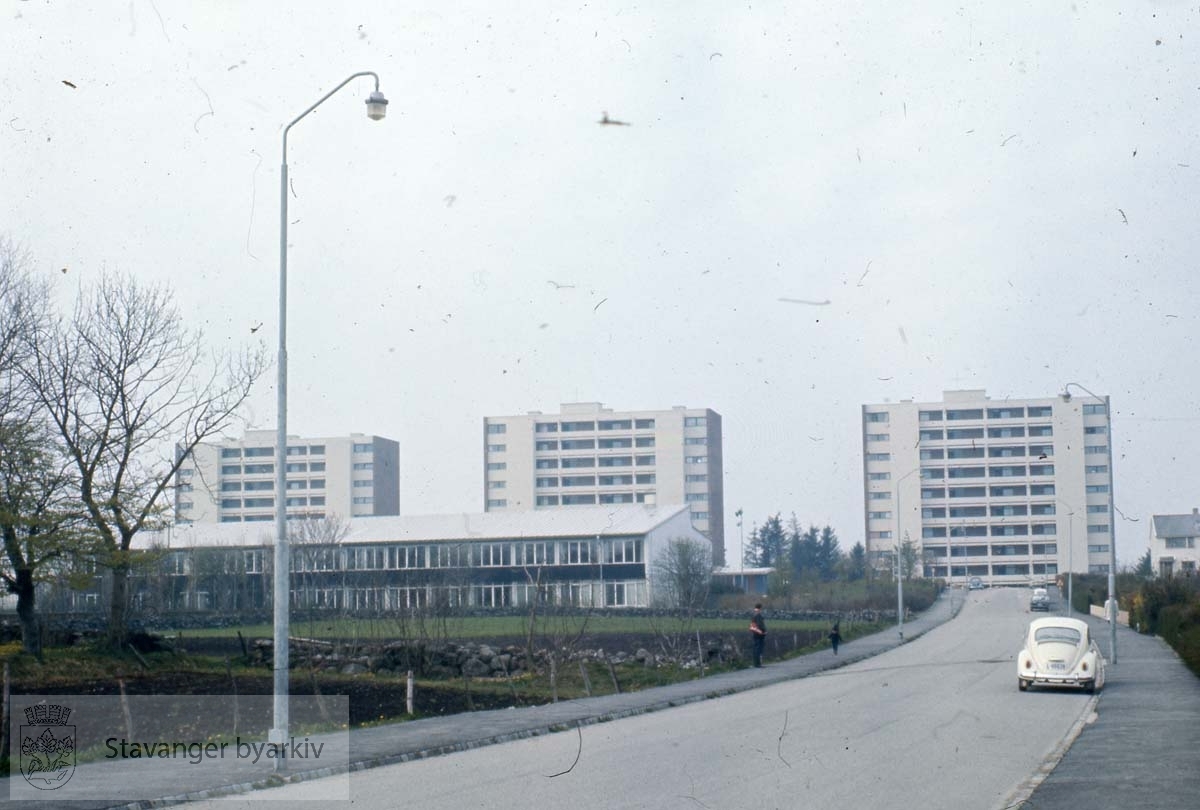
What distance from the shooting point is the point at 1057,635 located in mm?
29375

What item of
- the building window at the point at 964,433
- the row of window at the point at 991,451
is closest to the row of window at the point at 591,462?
the row of window at the point at 991,451

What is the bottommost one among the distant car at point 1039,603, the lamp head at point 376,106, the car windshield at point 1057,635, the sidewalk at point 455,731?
the distant car at point 1039,603

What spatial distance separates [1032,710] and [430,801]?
15.5m

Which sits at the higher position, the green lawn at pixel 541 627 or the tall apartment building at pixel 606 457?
the tall apartment building at pixel 606 457

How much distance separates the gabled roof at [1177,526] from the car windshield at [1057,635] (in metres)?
110

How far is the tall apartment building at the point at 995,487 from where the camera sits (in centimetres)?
14038

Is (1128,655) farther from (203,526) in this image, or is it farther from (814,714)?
(203,526)

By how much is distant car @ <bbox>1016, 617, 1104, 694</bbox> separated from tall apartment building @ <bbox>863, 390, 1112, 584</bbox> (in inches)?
4363

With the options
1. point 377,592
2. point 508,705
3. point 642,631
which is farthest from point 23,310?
point 642,631

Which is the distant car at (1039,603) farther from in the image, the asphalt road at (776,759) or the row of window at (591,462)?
the row of window at (591,462)

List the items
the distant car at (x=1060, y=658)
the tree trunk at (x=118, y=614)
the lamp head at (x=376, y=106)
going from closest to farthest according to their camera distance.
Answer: the lamp head at (x=376, y=106)
the distant car at (x=1060, y=658)
the tree trunk at (x=118, y=614)

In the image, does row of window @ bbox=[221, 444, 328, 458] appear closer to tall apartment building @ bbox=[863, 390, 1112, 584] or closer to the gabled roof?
tall apartment building @ bbox=[863, 390, 1112, 584]

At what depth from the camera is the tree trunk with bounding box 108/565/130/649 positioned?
152 feet

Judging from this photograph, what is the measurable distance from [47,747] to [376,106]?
34.5 feet
